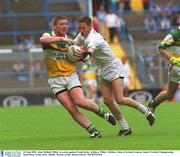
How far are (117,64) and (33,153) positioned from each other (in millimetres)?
5263

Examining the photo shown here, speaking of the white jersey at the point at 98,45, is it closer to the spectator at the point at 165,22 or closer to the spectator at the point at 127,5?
the spectator at the point at 165,22

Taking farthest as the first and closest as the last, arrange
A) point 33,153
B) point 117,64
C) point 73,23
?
point 73,23
point 117,64
point 33,153

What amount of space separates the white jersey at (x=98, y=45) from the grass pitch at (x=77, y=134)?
150cm

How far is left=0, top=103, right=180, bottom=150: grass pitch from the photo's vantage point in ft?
42.7

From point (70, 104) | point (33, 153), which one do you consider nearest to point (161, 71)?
point (70, 104)

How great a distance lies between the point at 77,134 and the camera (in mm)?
16203

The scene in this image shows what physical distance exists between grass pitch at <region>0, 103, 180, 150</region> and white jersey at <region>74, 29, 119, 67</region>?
150cm

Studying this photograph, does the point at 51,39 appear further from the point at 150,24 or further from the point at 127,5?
the point at 127,5

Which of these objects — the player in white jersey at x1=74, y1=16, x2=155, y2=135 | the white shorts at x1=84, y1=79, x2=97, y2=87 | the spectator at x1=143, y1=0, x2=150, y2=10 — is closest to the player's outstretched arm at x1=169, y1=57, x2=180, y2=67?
the player in white jersey at x1=74, y1=16, x2=155, y2=135

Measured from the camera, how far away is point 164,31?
40156mm

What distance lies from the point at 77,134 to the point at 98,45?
8.22 ft

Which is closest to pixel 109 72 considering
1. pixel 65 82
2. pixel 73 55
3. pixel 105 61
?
pixel 105 61

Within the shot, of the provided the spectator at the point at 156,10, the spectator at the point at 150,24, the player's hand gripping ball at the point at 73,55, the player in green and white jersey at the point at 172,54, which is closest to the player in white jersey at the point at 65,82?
the player's hand gripping ball at the point at 73,55

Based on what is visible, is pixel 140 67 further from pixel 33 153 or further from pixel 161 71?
pixel 33 153
